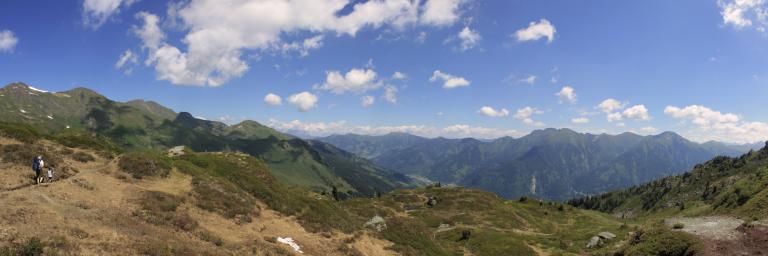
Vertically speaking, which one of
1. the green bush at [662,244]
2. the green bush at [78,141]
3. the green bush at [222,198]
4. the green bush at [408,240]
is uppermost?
the green bush at [78,141]

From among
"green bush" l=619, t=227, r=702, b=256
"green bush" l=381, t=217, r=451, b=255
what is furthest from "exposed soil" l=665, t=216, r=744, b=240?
"green bush" l=381, t=217, r=451, b=255

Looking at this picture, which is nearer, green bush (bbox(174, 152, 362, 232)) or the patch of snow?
the patch of snow

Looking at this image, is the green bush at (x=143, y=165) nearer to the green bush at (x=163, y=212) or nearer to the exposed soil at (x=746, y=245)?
the green bush at (x=163, y=212)

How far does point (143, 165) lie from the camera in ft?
149

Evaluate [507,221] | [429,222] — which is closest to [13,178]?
[429,222]

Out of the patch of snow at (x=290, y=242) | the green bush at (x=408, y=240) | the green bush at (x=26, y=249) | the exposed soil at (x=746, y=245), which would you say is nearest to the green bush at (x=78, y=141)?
the patch of snow at (x=290, y=242)

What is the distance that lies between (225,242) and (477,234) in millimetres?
72547

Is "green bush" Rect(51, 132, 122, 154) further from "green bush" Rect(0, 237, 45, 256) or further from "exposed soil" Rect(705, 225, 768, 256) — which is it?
"exposed soil" Rect(705, 225, 768, 256)

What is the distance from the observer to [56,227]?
78.1 feet

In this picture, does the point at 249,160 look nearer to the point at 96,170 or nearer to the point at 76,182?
the point at 96,170

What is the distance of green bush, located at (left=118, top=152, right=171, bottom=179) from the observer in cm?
4398

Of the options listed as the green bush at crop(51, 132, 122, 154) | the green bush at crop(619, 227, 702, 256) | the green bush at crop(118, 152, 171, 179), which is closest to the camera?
the green bush at crop(619, 227, 702, 256)

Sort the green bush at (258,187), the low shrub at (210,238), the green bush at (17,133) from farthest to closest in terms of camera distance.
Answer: the green bush at (258,187), the green bush at (17,133), the low shrub at (210,238)

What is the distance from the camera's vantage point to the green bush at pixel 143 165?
4398 cm
